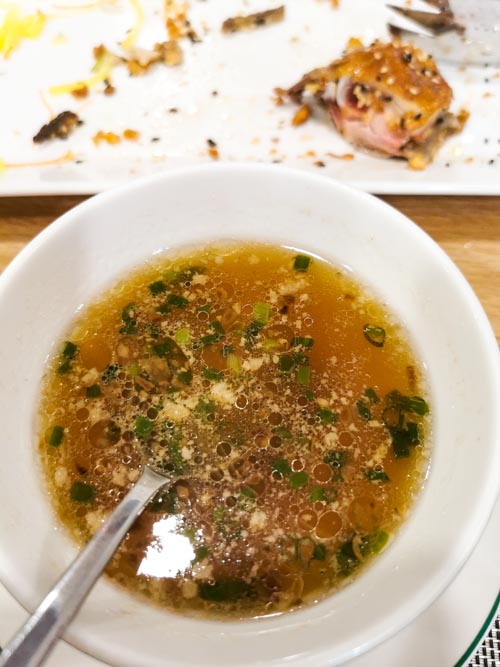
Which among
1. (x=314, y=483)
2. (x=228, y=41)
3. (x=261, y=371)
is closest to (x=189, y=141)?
(x=228, y=41)

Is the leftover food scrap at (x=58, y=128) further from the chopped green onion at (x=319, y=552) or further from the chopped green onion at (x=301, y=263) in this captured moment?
the chopped green onion at (x=319, y=552)

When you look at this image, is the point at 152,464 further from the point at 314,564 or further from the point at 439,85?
the point at 439,85

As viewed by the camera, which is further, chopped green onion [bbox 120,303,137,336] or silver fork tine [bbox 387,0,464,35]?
silver fork tine [bbox 387,0,464,35]

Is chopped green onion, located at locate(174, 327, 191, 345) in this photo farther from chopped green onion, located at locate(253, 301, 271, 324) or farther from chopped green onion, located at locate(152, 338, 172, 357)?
chopped green onion, located at locate(253, 301, 271, 324)

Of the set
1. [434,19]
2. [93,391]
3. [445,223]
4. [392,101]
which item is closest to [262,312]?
[93,391]

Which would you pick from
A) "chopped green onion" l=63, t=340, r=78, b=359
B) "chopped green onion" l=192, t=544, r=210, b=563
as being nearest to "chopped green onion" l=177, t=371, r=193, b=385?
"chopped green onion" l=63, t=340, r=78, b=359

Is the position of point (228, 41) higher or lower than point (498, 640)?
higher
